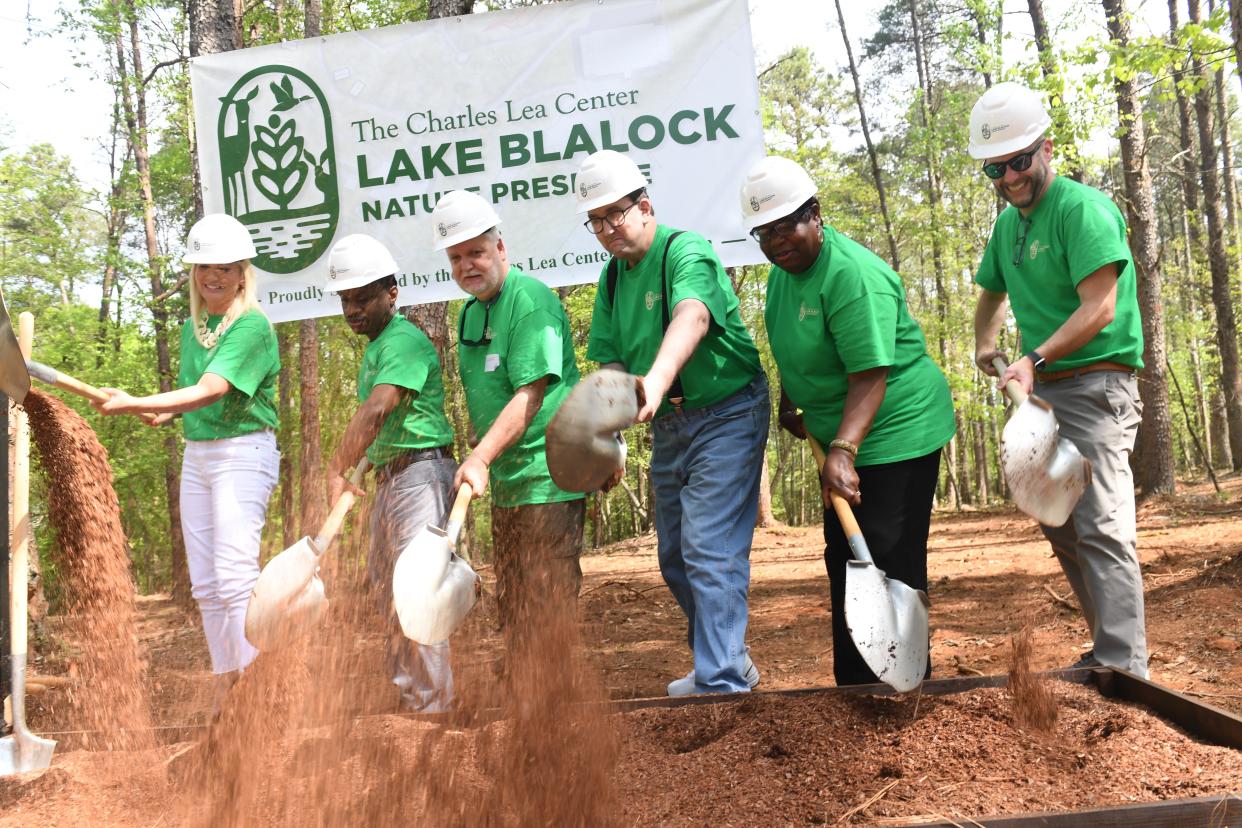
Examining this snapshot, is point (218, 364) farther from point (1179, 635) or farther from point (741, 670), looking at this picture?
point (1179, 635)

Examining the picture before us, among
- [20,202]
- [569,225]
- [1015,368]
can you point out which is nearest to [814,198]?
[1015,368]

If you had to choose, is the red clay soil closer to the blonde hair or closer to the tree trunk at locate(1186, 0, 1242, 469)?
the blonde hair

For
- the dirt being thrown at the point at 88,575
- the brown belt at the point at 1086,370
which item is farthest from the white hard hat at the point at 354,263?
the brown belt at the point at 1086,370

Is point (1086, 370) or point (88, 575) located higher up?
point (1086, 370)

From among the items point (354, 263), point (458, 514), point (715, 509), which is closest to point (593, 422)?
point (458, 514)

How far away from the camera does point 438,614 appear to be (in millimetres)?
2959

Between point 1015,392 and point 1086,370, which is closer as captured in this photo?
point 1015,392

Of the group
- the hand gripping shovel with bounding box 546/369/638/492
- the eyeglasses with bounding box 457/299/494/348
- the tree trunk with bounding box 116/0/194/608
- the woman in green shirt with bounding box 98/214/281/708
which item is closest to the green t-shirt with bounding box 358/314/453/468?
the eyeglasses with bounding box 457/299/494/348

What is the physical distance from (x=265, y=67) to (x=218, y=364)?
2.31 meters

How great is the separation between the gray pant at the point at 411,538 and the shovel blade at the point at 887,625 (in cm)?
151

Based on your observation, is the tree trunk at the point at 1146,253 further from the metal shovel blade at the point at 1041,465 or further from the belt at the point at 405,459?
the belt at the point at 405,459

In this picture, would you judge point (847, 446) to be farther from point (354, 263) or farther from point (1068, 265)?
point (354, 263)

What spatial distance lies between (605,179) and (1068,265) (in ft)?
5.18

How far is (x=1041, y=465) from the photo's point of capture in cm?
306
